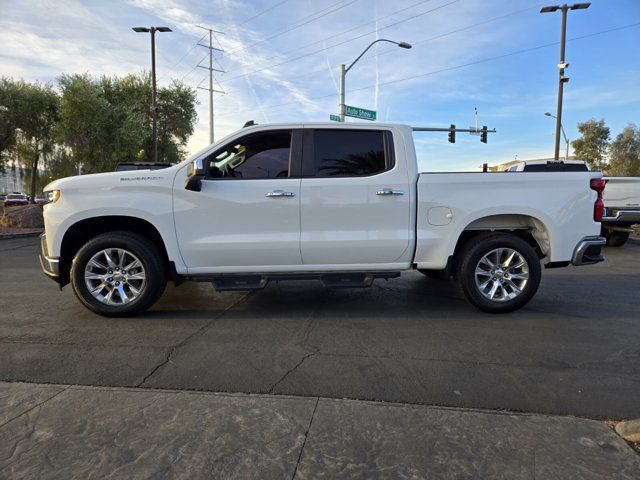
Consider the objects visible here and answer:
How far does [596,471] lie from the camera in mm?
2289

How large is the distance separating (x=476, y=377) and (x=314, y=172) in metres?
2.62

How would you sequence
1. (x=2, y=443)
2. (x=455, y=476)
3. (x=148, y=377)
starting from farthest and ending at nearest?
1. (x=148, y=377)
2. (x=2, y=443)
3. (x=455, y=476)

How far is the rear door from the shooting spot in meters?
4.81

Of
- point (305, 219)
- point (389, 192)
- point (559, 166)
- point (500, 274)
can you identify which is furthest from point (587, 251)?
point (559, 166)

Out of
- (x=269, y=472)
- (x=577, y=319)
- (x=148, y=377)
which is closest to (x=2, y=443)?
(x=148, y=377)

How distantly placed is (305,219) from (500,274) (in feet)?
7.51

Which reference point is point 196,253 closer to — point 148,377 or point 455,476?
point 148,377

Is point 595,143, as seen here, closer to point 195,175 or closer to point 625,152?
point 625,152

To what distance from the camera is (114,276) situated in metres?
4.83

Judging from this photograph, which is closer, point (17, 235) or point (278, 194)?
point (278, 194)

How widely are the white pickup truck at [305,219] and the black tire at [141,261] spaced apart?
13 mm

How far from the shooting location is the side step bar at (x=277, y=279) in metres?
4.81

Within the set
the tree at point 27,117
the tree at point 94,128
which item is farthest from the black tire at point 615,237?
the tree at point 27,117

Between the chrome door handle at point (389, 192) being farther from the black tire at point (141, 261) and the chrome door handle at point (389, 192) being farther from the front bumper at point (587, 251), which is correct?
the black tire at point (141, 261)
